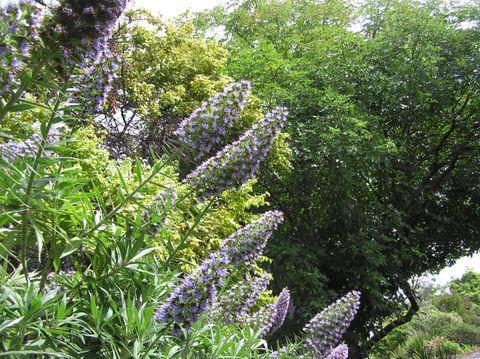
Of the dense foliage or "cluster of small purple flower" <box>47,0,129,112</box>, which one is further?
the dense foliage

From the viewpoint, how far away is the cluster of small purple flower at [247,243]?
3.12m

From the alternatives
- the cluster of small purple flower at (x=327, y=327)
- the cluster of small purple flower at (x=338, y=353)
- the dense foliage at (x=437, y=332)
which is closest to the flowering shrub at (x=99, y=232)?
the cluster of small purple flower at (x=327, y=327)

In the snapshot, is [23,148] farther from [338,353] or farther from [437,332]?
[437,332]

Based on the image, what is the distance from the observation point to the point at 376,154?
11.0m

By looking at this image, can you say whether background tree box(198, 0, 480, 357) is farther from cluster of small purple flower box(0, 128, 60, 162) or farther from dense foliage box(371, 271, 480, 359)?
cluster of small purple flower box(0, 128, 60, 162)

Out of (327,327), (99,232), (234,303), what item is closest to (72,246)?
(99,232)

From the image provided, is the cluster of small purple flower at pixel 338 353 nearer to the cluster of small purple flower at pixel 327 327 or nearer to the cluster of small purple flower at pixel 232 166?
the cluster of small purple flower at pixel 327 327

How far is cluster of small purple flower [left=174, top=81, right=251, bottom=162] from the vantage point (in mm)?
2832

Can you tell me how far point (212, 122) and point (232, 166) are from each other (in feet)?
0.81

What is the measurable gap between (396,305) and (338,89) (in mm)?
4663

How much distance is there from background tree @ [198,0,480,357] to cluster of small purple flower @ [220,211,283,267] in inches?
278

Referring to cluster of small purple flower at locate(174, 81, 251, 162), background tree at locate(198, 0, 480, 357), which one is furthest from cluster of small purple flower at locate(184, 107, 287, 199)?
background tree at locate(198, 0, 480, 357)

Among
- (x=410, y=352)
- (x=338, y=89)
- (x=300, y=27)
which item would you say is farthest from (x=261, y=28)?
(x=410, y=352)

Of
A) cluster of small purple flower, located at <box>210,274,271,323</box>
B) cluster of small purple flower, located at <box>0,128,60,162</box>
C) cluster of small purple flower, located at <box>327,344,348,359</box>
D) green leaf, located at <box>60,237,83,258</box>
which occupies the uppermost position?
cluster of small purple flower, located at <box>0,128,60,162</box>
